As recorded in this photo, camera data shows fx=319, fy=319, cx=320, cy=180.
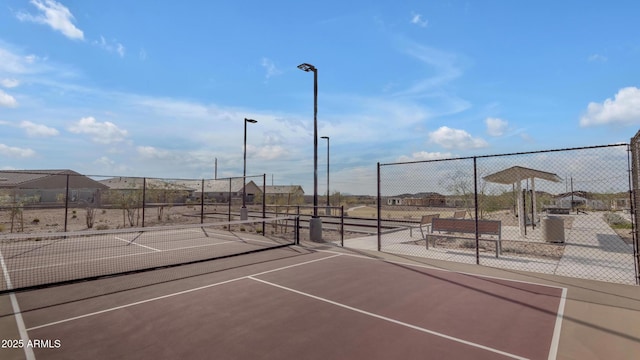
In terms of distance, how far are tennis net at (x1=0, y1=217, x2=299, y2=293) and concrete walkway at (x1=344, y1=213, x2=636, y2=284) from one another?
4.29 meters

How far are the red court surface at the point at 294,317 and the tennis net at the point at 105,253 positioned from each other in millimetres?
1122

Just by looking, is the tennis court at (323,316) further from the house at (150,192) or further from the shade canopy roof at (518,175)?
the house at (150,192)

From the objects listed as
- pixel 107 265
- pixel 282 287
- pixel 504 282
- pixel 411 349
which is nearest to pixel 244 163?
pixel 107 265

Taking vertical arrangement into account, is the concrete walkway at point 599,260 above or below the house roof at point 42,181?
below

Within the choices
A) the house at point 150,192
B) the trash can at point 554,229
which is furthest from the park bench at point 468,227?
the house at point 150,192

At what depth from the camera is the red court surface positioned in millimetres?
3945

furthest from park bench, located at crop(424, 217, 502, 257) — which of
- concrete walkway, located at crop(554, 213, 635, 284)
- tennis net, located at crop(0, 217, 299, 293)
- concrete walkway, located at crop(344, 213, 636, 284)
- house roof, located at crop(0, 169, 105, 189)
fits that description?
house roof, located at crop(0, 169, 105, 189)

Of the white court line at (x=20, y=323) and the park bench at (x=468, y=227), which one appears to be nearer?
the white court line at (x=20, y=323)

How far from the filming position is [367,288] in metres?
6.54

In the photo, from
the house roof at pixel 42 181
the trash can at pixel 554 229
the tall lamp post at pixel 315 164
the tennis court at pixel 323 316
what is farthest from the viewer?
the house roof at pixel 42 181

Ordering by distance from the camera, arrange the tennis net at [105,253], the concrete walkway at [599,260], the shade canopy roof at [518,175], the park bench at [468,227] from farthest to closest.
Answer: the shade canopy roof at [518,175]
the park bench at [468,227]
the tennis net at [105,253]
the concrete walkway at [599,260]

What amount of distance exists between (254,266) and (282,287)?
2.23 metres

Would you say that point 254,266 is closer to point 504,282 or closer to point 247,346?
point 247,346

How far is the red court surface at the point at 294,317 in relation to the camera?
395 cm
